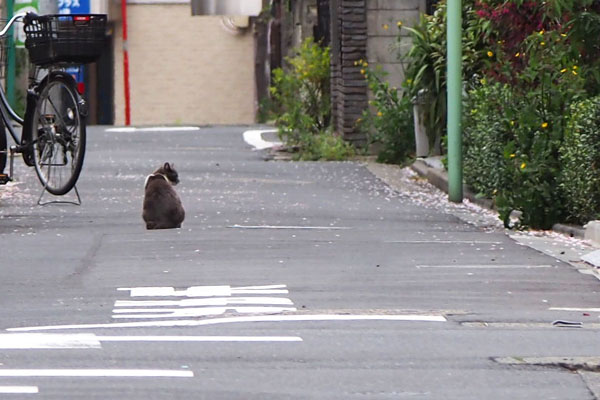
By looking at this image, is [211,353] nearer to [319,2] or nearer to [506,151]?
[506,151]

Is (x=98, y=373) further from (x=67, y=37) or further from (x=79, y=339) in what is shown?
(x=67, y=37)

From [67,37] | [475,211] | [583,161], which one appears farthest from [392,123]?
[583,161]

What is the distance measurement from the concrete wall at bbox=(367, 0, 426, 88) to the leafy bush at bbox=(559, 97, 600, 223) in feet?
31.7

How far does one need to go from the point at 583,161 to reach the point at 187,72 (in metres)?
28.4

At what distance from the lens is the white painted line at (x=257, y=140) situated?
78.9ft

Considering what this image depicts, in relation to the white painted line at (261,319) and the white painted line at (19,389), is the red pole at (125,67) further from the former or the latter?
the white painted line at (19,389)

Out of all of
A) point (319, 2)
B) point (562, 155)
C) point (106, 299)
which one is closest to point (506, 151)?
point (562, 155)

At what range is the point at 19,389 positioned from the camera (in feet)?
19.8

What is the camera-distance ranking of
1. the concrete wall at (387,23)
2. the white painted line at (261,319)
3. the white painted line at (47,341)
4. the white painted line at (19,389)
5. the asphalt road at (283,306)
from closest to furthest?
the white painted line at (19,389), the asphalt road at (283,306), the white painted line at (47,341), the white painted line at (261,319), the concrete wall at (387,23)

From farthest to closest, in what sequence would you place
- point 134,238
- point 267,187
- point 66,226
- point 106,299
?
point 267,187, point 66,226, point 134,238, point 106,299

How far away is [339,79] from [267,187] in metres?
6.17

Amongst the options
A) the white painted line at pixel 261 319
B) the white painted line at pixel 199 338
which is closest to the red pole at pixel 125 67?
the white painted line at pixel 261 319

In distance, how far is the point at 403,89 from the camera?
21.9 meters

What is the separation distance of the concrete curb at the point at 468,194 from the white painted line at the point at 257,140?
457cm
